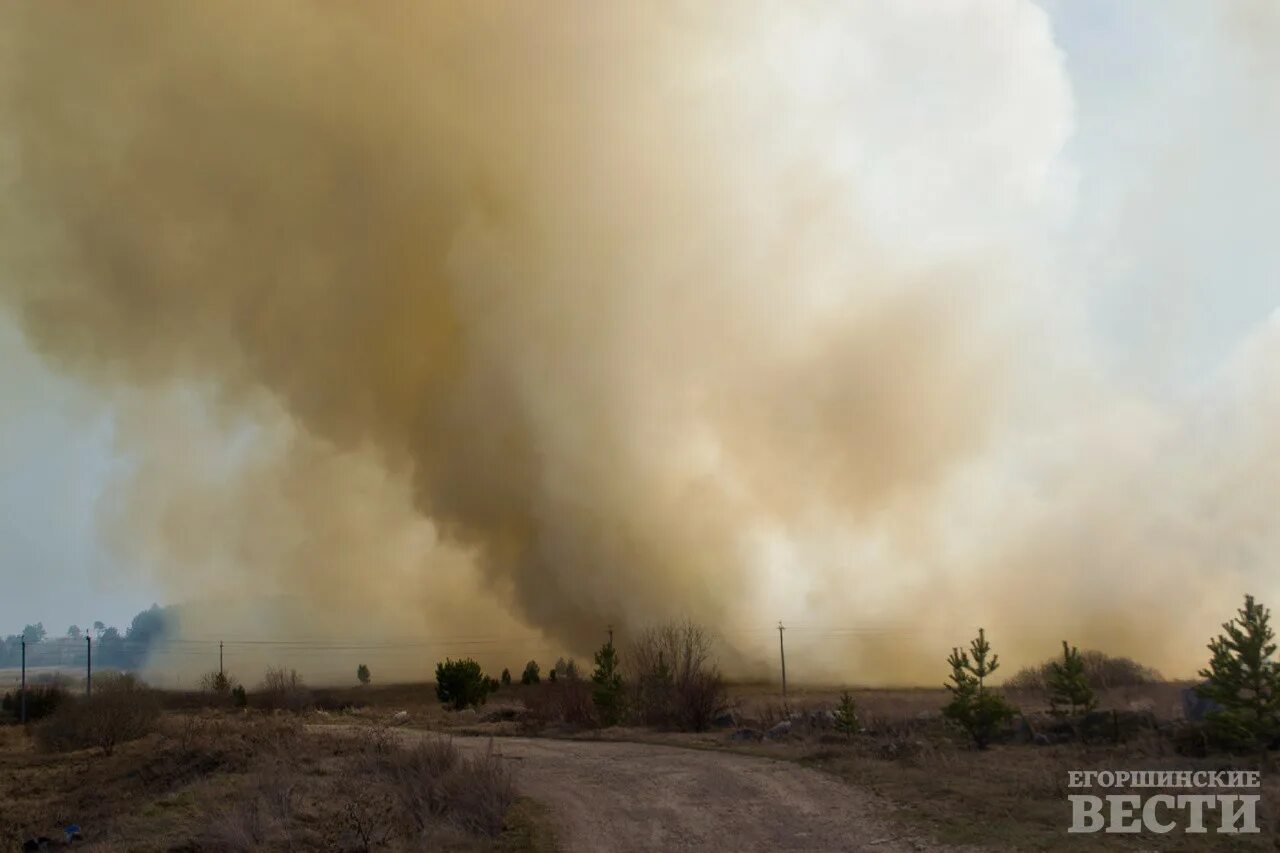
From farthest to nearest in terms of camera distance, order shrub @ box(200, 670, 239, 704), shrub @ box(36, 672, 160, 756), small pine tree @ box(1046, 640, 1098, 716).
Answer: shrub @ box(200, 670, 239, 704)
shrub @ box(36, 672, 160, 756)
small pine tree @ box(1046, 640, 1098, 716)

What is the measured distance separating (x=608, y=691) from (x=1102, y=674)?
3105cm

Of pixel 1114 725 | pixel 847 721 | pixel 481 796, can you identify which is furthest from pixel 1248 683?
pixel 481 796

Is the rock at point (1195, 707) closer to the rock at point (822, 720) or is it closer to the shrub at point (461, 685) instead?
the rock at point (822, 720)

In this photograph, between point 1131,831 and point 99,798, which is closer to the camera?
point 1131,831

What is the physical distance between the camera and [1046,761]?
63.9 feet

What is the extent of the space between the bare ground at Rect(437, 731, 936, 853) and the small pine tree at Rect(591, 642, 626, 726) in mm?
8868

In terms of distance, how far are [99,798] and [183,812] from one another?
5532 millimetres

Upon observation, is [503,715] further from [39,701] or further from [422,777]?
[39,701]

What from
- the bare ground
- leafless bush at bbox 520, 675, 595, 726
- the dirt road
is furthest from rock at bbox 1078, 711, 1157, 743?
leafless bush at bbox 520, 675, 595, 726

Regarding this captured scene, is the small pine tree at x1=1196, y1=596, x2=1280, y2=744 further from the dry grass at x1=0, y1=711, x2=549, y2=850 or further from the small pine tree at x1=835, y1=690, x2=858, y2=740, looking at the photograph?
the dry grass at x1=0, y1=711, x2=549, y2=850

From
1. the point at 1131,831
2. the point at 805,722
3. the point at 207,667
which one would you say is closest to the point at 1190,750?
the point at 1131,831

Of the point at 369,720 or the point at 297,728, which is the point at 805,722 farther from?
the point at 369,720

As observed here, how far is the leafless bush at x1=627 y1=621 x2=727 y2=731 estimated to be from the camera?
31188 mm

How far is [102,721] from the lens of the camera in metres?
35.1
